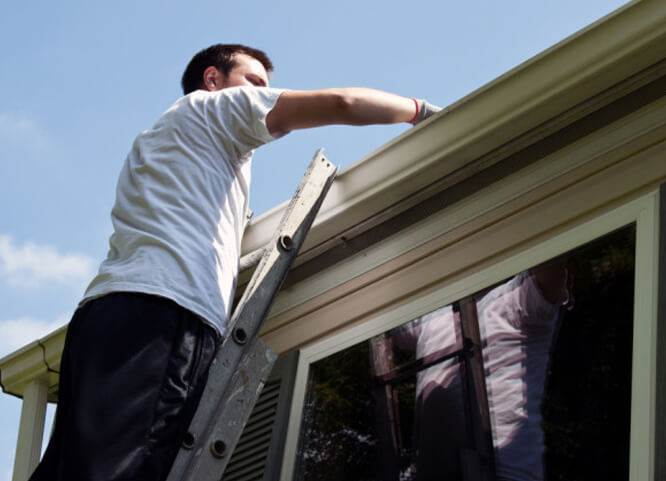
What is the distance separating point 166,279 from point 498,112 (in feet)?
3.81

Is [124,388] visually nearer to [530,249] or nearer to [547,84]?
[530,249]

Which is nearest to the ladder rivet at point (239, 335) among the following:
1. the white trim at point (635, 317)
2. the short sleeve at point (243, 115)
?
the short sleeve at point (243, 115)

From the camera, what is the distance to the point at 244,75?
10.6 ft

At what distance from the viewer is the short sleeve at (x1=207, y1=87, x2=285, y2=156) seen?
254cm

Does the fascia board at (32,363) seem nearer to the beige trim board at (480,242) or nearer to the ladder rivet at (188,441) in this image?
the beige trim board at (480,242)

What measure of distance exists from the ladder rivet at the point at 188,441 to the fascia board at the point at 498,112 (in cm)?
125

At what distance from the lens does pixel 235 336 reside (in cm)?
223

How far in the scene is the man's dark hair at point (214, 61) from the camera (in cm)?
327

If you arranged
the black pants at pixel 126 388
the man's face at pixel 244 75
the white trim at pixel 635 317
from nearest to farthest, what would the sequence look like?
the black pants at pixel 126 388 → the white trim at pixel 635 317 → the man's face at pixel 244 75

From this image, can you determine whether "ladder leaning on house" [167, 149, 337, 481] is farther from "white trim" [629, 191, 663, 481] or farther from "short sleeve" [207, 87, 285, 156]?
"white trim" [629, 191, 663, 481]

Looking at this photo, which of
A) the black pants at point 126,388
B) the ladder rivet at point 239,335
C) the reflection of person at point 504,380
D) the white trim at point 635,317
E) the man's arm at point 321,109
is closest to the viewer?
the black pants at point 126,388

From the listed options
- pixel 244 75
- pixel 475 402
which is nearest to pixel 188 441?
pixel 475 402

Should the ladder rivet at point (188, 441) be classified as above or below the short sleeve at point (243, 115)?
below

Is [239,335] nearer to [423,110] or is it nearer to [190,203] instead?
[190,203]
